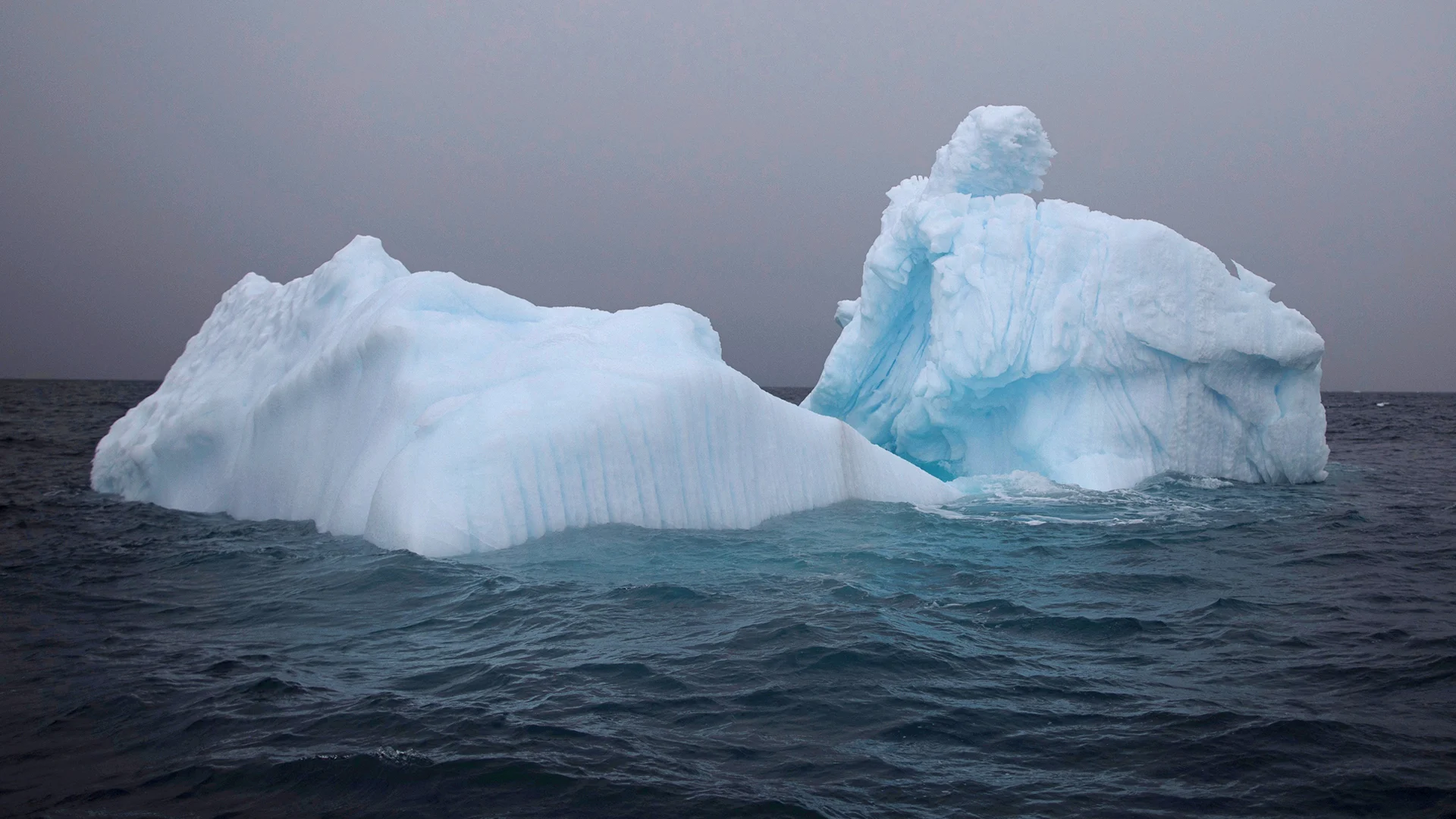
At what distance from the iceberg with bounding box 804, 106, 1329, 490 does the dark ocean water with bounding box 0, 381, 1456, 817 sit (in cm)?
461

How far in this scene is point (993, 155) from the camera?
55.1ft

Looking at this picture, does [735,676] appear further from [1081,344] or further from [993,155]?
[993,155]

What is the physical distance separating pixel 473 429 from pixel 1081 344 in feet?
32.1

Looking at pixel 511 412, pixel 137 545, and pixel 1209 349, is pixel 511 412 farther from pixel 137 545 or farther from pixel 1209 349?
pixel 1209 349

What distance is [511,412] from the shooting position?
352 inches

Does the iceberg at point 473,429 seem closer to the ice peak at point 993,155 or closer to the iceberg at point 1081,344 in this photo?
the iceberg at point 1081,344

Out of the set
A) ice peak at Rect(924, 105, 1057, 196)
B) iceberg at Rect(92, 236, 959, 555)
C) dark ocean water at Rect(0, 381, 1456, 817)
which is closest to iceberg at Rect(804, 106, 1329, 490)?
ice peak at Rect(924, 105, 1057, 196)

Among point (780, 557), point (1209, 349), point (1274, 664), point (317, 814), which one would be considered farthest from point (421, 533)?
point (1209, 349)

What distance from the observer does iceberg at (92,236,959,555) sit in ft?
28.3

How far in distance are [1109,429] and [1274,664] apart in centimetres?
930

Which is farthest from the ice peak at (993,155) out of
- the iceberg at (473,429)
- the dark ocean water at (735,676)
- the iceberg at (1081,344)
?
the dark ocean water at (735,676)

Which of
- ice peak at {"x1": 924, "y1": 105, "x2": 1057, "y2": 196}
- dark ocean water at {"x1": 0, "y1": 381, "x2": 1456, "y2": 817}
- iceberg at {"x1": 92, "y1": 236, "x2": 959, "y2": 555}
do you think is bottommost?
dark ocean water at {"x1": 0, "y1": 381, "x2": 1456, "y2": 817}

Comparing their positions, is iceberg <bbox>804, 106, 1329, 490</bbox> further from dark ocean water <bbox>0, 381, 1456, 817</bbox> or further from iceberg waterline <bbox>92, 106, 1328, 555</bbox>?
dark ocean water <bbox>0, 381, 1456, 817</bbox>

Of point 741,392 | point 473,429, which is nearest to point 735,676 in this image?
point 473,429
